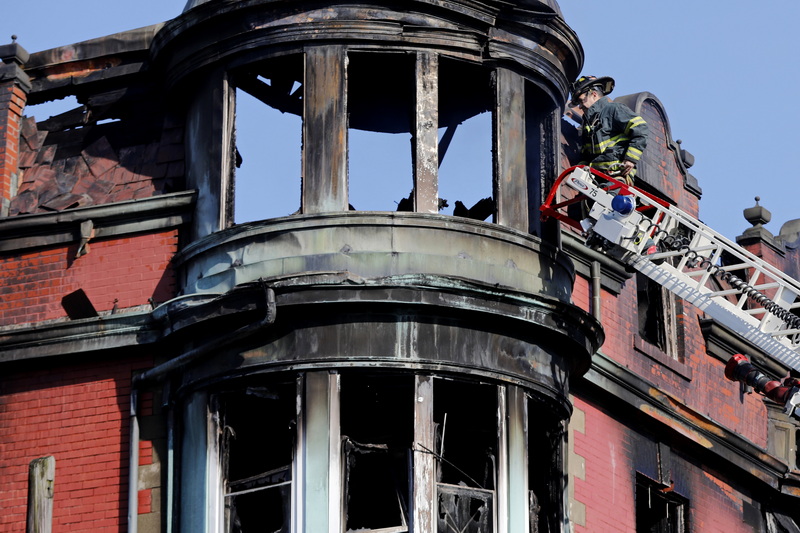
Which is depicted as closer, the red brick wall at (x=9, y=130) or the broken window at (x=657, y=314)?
the red brick wall at (x=9, y=130)

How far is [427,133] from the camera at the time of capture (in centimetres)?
2059

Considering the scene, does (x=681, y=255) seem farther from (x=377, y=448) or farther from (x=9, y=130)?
(x=9, y=130)

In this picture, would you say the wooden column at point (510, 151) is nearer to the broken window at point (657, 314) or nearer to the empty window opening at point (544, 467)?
the empty window opening at point (544, 467)

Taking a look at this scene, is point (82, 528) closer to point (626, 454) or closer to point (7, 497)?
point (7, 497)

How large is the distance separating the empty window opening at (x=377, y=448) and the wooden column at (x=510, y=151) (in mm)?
2309

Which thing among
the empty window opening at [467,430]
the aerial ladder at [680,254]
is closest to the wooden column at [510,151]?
the aerial ladder at [680,254]

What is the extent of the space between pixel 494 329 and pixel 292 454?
238 centimetres

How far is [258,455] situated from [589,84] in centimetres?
739

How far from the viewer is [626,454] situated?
22.9 metres

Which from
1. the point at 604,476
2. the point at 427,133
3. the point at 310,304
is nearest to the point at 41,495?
the point at 310,304

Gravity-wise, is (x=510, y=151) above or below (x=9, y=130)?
below

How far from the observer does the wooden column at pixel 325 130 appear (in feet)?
66.5

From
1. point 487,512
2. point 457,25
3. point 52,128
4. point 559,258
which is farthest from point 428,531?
point 52,128

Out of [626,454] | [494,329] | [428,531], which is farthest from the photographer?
[626,454]
